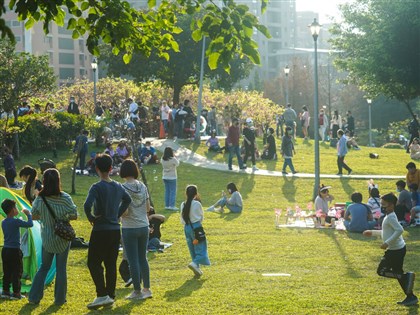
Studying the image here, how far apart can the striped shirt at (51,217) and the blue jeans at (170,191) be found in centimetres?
1147

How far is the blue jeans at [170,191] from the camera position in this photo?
2286cm

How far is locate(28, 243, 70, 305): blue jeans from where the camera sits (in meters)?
11.5

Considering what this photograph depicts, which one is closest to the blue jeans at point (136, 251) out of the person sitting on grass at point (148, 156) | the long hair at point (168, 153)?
the long hair at point (168, 153)

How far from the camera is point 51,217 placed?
11.3 meters

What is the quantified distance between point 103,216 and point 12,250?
1.76 metres

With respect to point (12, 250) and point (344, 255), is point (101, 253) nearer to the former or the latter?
point (12, 250)

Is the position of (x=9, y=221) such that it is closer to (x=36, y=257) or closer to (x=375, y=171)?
(x=36, y=257)

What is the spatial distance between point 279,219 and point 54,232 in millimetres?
12008

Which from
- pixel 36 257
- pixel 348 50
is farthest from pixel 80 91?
pixel 36 257

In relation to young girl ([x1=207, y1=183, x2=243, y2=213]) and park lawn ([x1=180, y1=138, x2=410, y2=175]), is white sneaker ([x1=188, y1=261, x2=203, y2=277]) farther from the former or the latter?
park lawn ([x1=180, y1=138, x2=410, y2=175])

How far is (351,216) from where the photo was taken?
65.5 ft

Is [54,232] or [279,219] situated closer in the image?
[54,232]

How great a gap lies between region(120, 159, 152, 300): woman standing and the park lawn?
2193cm

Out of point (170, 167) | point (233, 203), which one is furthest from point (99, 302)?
point (233, 203)
